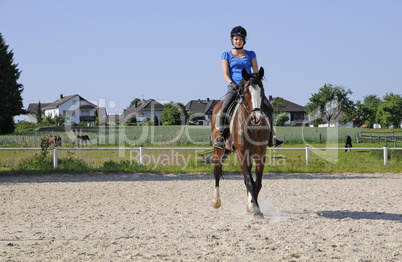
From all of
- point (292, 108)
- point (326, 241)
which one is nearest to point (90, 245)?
point (326, 241)

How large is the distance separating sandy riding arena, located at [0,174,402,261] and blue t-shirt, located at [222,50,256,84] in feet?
8.42

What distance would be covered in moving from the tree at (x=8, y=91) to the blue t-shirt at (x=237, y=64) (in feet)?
159

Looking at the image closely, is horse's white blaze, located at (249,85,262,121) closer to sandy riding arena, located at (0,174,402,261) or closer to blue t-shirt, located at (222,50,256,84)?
blue t-shirt, located at (222,50,256,84)

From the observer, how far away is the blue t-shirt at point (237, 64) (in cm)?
804

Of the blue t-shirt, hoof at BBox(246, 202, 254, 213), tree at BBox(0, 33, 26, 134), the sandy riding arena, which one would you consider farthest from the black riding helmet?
tree at BBox(0, 33, 26, 134)

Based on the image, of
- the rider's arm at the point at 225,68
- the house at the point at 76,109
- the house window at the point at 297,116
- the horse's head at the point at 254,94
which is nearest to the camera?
the horse's head at the point at 254,94

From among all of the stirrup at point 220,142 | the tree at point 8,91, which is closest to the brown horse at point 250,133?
the stirrup at point 220,142

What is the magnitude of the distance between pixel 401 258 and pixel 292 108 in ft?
424

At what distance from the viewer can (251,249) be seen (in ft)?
16.9

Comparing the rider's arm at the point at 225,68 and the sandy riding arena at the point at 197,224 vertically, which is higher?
the rider's arm at the point at 225,68

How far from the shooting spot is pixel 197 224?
689 cm

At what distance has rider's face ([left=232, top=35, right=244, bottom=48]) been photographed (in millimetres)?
8094

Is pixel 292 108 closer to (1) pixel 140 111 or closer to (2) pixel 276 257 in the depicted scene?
(1) pixel 140 111

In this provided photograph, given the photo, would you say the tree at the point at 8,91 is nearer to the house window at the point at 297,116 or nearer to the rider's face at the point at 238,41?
the rider's face at the point at 238,41
